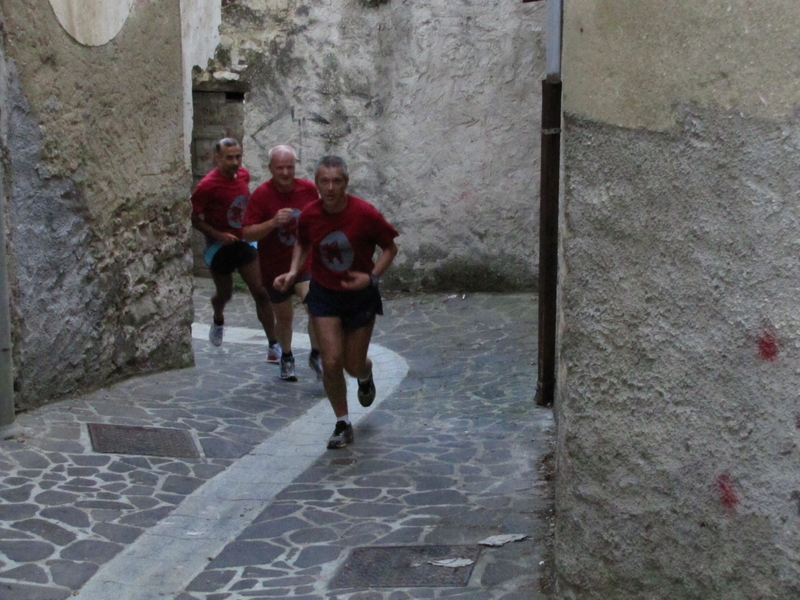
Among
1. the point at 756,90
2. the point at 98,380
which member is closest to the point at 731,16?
the point at 756,90

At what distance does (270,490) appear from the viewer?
5391 millimetres

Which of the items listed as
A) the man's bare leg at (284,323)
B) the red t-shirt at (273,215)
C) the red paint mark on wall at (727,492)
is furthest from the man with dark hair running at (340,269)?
the red paint mark on wall at (727,492)

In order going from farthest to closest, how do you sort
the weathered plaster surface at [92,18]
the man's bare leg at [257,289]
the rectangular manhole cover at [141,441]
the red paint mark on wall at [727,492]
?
the man's bare leg at [257,289], the weathered plaster surface at [92,18], the rectangular manhole cover at [141,441], the red paint mark on wall at [727,492]

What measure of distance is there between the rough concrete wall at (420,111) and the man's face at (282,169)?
170 inches

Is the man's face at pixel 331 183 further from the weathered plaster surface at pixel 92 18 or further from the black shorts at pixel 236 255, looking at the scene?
the black shorts at pixel 236 255

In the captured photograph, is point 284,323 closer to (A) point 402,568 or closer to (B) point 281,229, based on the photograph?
(B) point 281,229

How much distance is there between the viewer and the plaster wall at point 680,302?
2965 mm

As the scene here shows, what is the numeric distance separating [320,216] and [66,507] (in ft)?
7.00

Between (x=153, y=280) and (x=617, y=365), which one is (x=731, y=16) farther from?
(x=153, y=280)

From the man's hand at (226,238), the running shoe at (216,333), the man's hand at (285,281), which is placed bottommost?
the running shoe at (216,333)

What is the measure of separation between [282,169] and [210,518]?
303 cm

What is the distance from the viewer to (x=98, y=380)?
731 centimetres

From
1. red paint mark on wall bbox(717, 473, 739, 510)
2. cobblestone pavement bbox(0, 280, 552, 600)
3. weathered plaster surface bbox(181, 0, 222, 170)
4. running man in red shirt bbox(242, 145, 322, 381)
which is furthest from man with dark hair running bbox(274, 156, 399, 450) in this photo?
weathered plaster surface bbox(181, 0, 222, 170)

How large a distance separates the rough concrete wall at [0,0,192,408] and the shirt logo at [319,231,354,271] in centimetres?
184
